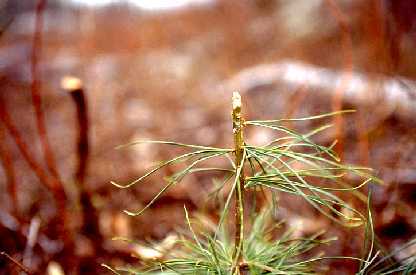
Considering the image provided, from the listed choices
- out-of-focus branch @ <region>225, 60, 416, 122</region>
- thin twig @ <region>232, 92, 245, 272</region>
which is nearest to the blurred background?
out-of-focus branch @ <region>225, 60, 416, 122</region>

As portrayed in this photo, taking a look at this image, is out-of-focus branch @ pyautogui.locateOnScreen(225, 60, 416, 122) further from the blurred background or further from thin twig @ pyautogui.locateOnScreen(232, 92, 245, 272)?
thin twig @ pyautogui.locateOnScreen(232, 92, 245, 272)

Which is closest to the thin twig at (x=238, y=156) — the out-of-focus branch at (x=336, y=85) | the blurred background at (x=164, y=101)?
the blurred background at (x=164, y=101)

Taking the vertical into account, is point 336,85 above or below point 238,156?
below

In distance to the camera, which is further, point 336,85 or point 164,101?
point 164,101

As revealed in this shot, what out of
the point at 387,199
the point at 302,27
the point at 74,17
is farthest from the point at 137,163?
the point at 74,17

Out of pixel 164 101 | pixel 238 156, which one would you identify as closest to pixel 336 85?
pixel 164 101

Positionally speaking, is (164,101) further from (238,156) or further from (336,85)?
(238,156)

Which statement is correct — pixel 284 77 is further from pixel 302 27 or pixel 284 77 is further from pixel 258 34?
pixel 258 34
